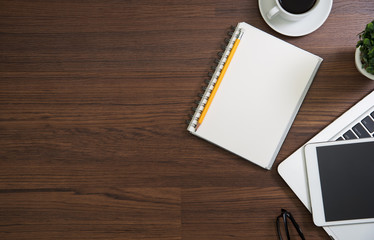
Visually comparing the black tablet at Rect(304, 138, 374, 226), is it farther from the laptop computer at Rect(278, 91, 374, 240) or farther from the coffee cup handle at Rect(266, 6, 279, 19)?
the coffee cup handle at Rect(266, 6, 279, 19)

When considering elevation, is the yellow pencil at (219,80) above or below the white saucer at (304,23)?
below

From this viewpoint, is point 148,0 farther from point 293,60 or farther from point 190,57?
point 293,60

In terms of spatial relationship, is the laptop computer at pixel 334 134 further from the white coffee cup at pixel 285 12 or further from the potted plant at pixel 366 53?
the white coffee cup at pixel 285 12

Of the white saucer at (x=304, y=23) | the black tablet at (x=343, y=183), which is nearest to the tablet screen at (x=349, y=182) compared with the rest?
the black tablet at (x=343, y=183)

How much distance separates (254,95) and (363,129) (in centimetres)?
21

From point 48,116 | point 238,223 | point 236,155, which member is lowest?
point 238,223

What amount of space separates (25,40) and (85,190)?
343 millimetres

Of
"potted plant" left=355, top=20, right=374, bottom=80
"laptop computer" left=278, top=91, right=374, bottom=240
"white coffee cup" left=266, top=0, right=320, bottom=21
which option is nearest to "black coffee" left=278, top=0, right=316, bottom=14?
"white coffee cup" left=266, top=0, right=320, bottom=21

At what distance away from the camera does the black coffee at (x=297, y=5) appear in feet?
2.07

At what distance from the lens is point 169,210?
2.24 ft

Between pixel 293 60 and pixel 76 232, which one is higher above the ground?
pixel 293 60

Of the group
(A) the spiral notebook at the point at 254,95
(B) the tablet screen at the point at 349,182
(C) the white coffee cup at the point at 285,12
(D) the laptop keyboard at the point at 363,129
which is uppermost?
(C) the white coffee cup at the point at 285,12

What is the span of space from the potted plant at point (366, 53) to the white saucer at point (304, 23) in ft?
0.28

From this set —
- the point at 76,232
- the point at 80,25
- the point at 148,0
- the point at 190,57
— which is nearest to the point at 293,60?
the point at 190,57
